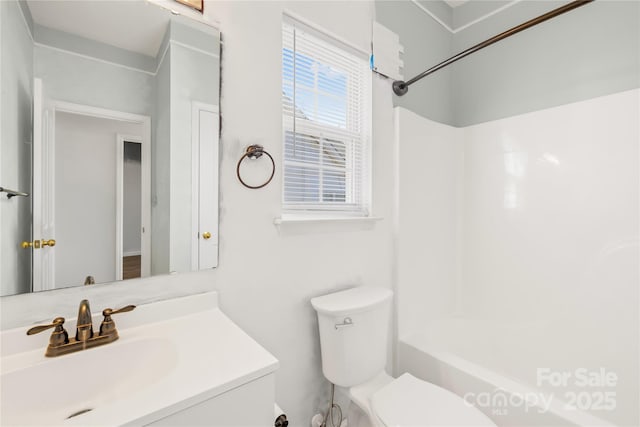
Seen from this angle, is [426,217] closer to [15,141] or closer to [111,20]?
[111,20]

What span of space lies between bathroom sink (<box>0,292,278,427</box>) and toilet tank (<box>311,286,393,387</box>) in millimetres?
503

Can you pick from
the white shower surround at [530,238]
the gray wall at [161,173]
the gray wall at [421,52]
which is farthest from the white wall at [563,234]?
the gray wall at [161,173]

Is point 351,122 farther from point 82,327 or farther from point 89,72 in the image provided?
point 82,327

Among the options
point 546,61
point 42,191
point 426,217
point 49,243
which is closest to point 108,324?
point 49,243

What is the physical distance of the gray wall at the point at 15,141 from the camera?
0.75 m

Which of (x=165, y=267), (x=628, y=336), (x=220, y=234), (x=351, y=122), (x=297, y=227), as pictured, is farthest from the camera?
(x=351, y=122)

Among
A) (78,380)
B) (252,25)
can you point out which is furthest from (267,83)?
(78,380)

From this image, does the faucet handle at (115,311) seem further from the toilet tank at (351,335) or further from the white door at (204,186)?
the toilet tank at (351,335)

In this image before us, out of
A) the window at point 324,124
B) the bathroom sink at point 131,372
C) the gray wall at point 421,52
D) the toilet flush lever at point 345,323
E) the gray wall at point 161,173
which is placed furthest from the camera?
the gray wall at point 421,52

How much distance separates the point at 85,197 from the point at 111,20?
0.55 metres

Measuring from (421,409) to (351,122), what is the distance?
139cm

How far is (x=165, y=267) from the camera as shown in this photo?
989 mm

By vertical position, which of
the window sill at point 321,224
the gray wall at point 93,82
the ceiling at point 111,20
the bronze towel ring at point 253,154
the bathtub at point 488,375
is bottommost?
the bathtub at point 488,375

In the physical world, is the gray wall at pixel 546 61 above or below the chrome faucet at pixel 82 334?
above
